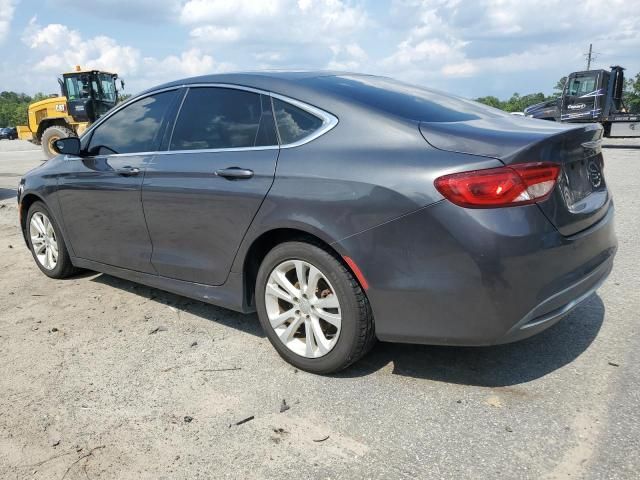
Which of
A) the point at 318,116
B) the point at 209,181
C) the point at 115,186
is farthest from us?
the point at 115,186

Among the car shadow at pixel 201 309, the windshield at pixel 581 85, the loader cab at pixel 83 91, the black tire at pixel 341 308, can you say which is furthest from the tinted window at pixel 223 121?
the windshield at pixel 581 85

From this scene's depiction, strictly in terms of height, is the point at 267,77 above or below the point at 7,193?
above

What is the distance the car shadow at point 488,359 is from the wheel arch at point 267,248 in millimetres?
678

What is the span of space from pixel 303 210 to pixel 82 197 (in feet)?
7.80

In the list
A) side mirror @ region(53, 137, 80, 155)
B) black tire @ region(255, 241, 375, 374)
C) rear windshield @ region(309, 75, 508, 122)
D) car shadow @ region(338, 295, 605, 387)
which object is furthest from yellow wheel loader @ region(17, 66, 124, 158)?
car shadow @ region(338, 295, 605, 387)

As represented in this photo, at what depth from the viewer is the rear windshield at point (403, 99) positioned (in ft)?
9.71

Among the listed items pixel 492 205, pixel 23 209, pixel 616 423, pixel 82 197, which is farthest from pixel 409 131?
pixel 23 209

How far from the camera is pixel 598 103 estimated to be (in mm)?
20422

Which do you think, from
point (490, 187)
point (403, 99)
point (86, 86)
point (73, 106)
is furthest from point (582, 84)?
point (490, 187)

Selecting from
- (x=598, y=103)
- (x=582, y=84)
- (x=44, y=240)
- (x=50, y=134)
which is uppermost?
(x=582, y=84)

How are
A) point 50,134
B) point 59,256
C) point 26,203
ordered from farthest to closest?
point 50,134 < point 26,203 < point 59,256

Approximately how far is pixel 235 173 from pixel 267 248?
48cm

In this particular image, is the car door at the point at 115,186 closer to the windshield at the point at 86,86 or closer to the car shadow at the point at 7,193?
the car shadow at the point at 7,193

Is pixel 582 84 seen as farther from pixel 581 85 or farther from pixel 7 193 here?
pixel 7 193
